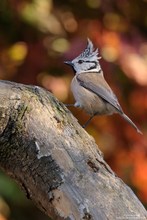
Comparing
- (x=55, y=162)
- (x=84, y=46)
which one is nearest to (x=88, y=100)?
(x=84, y=46)

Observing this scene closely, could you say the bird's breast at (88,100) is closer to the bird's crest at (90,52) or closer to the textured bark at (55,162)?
the bird's crest at (90,52)

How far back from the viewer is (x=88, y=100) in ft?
13.8

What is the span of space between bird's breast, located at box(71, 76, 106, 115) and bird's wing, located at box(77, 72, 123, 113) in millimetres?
27

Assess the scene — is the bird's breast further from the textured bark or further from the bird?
the textured bark

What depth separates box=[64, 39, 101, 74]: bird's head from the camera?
4254 millimetres

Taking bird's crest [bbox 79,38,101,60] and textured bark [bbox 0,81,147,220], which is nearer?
textured bark [bbox 0,81,147,220]

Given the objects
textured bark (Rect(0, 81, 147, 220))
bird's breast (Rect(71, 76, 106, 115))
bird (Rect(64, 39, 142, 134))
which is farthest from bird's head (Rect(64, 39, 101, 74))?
textured bark (Rect(0, 81, 147, 220))

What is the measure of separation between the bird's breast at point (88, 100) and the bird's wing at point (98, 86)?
0.03 metres

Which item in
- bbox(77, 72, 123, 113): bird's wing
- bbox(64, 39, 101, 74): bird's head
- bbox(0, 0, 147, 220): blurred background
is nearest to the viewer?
bbox(77, 72, 123, 113): bird's wing

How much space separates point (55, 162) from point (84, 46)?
2.18 meters

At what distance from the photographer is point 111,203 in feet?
7.29

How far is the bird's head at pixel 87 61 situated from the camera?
4.25 meters

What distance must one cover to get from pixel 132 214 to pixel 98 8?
8.73ft

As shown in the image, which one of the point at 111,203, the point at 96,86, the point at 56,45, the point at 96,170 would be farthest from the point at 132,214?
the point at 56,45
